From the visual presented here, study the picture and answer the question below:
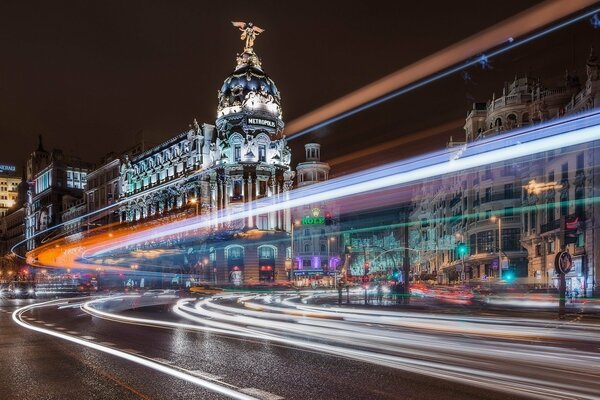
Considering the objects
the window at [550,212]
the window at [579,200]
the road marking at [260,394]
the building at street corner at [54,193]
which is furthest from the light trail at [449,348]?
the building at street corner at [54,193]

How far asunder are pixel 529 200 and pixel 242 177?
46.3 meters

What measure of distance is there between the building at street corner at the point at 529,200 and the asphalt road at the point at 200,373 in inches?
947

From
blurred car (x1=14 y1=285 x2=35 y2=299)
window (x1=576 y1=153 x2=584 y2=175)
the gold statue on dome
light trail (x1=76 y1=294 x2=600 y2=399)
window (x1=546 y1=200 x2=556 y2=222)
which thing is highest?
the gold statue on dome

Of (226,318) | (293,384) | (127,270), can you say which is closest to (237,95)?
(127,270)

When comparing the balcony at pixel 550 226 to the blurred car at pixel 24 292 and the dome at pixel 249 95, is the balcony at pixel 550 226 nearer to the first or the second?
the blurred car at pixel 24 292

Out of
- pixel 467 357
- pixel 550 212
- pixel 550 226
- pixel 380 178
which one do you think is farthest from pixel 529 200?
pixel 467 357

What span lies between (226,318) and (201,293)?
3102 cm

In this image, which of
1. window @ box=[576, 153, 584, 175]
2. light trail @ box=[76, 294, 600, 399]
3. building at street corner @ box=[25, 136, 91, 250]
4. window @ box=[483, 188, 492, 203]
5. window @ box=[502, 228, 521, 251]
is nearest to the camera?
light trail @ box=[76, 294, 600, 399]

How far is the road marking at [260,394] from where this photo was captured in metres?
8.51

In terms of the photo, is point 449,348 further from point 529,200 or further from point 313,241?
point 313,241

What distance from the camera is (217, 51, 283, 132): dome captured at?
8862 cm

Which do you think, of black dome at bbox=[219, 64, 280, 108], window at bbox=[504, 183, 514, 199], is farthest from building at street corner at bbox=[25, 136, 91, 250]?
window at bbox=[504, 183, 514, 199]

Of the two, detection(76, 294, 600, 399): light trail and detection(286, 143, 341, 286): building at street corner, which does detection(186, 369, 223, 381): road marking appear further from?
detection(286, 143, 341, 286): building at street corner

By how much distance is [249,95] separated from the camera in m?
88.6
